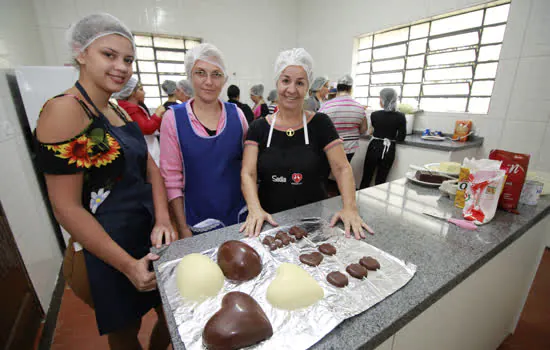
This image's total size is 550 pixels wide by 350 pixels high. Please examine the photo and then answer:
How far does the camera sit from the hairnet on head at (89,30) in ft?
2.94

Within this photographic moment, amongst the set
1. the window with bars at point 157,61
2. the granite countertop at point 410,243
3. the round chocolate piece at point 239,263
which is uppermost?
the window with bars at point 157,61

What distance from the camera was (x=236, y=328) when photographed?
1.83 ft

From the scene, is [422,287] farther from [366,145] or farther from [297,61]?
[366,145]

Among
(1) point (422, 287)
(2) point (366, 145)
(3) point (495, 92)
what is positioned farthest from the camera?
(2) point (366, 145)

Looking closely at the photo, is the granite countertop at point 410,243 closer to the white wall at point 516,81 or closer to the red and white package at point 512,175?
the red and white package at point 512,175

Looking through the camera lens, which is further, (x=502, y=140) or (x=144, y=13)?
(x=144, y=13)

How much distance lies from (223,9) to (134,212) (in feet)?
16.3

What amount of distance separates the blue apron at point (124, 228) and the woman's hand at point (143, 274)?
190 mm

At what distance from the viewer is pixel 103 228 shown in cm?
93

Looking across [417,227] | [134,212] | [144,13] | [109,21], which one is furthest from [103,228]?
[144,13]

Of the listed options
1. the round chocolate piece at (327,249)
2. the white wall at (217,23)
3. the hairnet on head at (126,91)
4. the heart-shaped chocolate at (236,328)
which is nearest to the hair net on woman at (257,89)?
the white wall at (217,23)

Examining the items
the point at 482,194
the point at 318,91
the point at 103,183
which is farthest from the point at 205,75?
the point at 318,91

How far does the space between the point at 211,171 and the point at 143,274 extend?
61 centimetres

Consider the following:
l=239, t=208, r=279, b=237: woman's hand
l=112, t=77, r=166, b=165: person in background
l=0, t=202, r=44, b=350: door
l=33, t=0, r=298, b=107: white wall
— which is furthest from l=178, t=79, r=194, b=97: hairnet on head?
l=239, t=208, r=279, b=237: woman's hand
